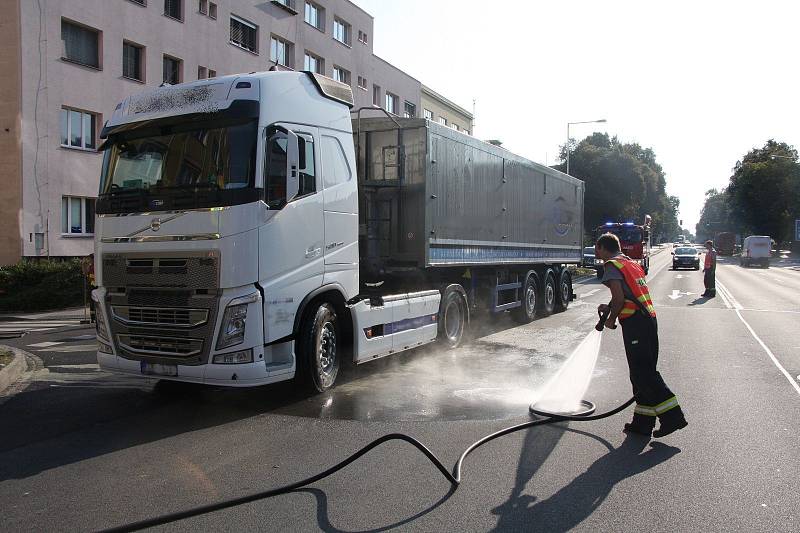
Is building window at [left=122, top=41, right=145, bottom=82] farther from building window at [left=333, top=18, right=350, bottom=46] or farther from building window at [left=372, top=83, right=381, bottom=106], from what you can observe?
building window at [left=372, top=83, right=381, bottom=106]

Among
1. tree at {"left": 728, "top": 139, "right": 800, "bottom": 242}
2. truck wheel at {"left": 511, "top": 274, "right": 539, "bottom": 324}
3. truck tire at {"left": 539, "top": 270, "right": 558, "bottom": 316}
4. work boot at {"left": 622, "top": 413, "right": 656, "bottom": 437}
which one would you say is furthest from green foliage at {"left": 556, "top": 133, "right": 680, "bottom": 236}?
work boot at {"left": 622, "top": 413, "right": 656, "bottom": 437}

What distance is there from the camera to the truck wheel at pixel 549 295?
16.1 meters

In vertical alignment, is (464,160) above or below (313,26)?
below

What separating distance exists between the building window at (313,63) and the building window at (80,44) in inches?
483

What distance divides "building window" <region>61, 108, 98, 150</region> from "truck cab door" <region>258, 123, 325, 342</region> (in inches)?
678

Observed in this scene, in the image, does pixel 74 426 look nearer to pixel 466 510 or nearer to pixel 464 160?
pixel 466 510

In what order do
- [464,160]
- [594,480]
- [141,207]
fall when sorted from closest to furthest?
[594,480] → [141,207] → [464,160]

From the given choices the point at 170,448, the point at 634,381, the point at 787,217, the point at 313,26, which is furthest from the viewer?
the point at 787,217

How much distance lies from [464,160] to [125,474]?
7.69 metres

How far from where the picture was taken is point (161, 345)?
21.6 ft

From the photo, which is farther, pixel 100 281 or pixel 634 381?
pixel 100 281

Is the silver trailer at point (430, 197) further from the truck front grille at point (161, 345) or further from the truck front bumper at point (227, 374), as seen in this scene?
the truck front grille at point (161, 345)

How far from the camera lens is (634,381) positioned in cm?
591

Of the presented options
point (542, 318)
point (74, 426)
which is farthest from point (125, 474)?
point (542, 318)
